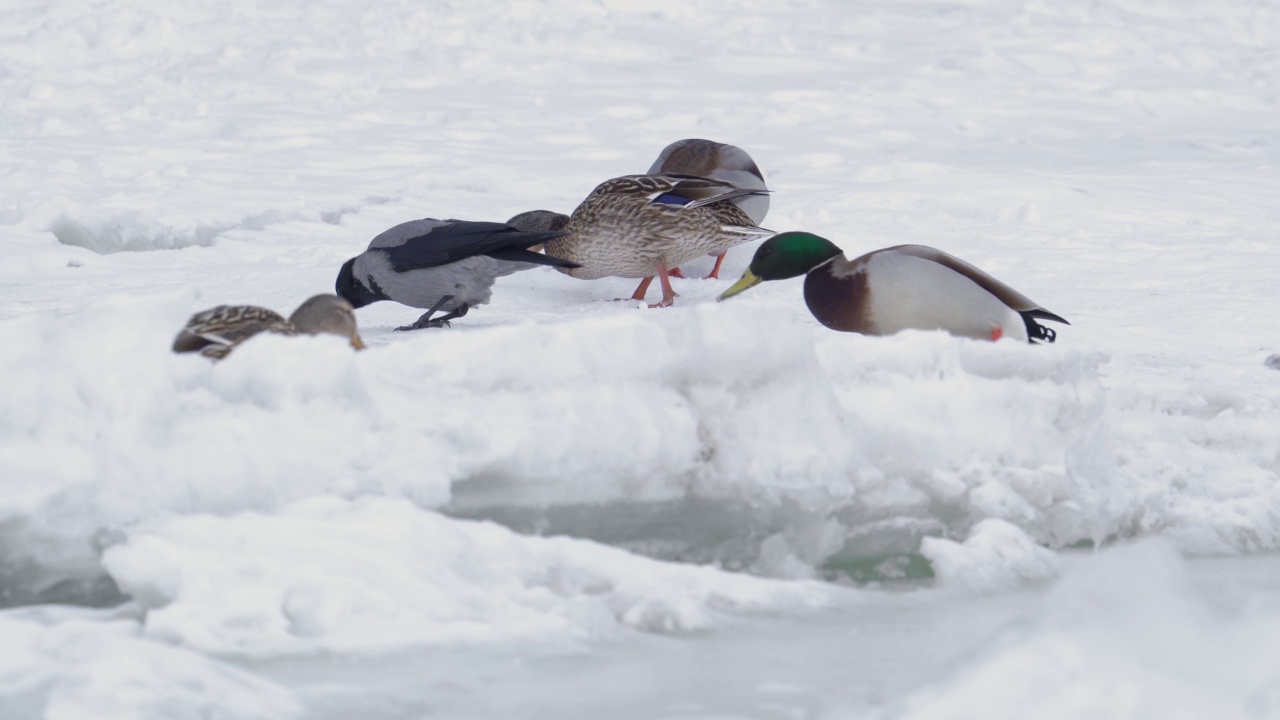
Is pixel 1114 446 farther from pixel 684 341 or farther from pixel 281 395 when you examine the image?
pixel 281 395

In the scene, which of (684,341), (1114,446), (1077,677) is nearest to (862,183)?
(1114,446)

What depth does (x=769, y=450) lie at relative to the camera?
310 centimetres

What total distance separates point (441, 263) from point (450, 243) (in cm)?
8

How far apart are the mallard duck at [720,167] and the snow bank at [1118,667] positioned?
5014mm

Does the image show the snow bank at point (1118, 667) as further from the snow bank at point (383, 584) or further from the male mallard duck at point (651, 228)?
the male mallard duck at point (651, 228)

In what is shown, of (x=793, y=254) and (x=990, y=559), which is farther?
(x=793, y=254)

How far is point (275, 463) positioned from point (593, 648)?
706 millimetres

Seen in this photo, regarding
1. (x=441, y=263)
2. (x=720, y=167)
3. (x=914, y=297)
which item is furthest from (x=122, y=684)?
(x=720, y=167)

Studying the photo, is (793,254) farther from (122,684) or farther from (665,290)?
(122,684)

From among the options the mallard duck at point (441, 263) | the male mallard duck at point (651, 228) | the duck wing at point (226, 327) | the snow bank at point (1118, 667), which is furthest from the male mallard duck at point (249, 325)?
the male mallard duck at point (651, 228)

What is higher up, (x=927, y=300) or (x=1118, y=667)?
(x=1118, y=667)

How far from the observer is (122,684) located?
2.04 meters

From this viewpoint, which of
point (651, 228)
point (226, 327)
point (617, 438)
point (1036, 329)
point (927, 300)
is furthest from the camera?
point (651, 228)

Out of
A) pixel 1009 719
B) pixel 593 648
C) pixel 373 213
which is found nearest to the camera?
pixel 1009 719
